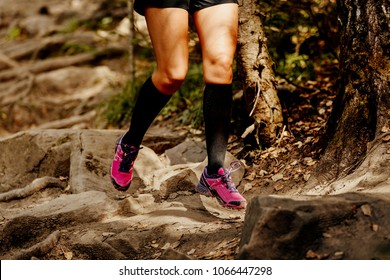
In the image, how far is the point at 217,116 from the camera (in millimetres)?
3283

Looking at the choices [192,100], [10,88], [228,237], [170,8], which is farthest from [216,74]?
[10,88]

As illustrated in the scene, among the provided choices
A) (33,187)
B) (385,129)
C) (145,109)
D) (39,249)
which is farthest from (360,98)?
(33,187)

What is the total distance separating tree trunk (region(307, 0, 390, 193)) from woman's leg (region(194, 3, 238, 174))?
0.68 m

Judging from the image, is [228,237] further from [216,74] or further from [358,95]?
[358,95]

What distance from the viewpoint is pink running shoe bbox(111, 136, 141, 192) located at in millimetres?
3596

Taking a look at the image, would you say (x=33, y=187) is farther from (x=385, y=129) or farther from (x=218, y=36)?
(x=385, y=129)

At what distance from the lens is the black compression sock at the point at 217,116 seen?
3.25m

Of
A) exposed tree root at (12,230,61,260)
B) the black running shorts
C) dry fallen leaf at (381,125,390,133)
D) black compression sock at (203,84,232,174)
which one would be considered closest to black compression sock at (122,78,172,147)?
black compression sock at (203,84,232,174)

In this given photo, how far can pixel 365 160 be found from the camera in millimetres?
3301

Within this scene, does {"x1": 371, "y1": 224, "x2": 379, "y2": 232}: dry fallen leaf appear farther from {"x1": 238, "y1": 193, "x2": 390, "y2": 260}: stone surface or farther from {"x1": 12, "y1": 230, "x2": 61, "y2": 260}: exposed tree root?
{"x1": 12, "y1": 230, "x2": 61, "y2": 260}: exposed tree root

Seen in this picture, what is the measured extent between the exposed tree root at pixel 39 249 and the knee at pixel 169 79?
1.07m

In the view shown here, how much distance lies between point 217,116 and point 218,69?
0.27m

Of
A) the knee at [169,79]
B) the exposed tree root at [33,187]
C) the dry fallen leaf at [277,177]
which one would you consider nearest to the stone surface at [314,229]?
the knee at [169,79]

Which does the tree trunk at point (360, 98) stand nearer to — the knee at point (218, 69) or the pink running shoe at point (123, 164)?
the knee at point (218, 69)
